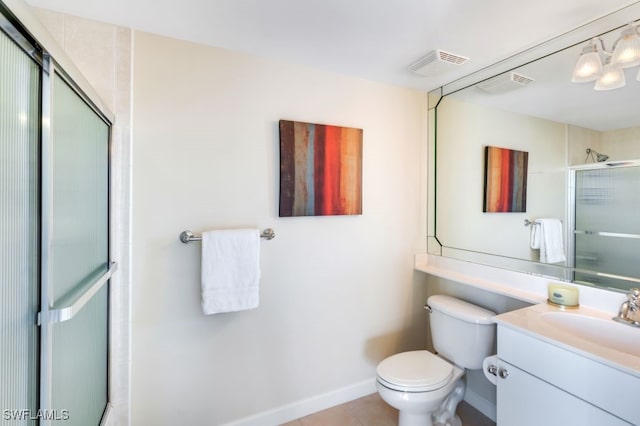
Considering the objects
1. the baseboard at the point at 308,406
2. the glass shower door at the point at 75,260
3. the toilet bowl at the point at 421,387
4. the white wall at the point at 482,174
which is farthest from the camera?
the baseboard at the point at 308,406

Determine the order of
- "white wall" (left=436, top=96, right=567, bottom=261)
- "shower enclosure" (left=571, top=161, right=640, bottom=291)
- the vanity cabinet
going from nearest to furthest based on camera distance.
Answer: the vanity cabinet
"shower enclosure" (left=571, top=161, right=640, bottom=291)
"white wall" (left=436, top=96, right=567, bottom=261)

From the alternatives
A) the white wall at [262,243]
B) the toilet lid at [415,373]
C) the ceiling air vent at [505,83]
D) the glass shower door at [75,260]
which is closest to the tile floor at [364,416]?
the white wall at [262,243]

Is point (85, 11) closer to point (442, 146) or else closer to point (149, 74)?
point (149, 74)

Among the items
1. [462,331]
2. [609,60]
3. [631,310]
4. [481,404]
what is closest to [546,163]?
[609,60]

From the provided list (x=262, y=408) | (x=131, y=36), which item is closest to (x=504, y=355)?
(x=262, y=408)

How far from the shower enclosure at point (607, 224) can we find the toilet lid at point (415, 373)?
0.83 metres

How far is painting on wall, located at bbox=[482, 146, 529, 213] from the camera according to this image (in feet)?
5.82

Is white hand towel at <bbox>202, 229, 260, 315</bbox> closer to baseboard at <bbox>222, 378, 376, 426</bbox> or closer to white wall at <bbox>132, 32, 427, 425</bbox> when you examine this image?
white wall at <bbox>132, 32, 427, 425</bbox>

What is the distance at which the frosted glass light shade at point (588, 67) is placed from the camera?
4.45 ft

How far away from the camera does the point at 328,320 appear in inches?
75.6

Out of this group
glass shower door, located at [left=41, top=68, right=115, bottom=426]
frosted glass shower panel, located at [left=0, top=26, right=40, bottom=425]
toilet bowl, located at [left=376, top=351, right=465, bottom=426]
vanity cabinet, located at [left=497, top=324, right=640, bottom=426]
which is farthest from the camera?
toilet bowl, located at [left=376, top=351, right=465, bottom=426]

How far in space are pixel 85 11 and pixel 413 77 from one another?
5.96 ft

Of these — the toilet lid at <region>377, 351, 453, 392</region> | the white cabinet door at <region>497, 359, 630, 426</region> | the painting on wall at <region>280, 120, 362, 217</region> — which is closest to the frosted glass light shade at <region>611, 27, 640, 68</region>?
the painting on wall at <region>280, 120, 362, 217</region>

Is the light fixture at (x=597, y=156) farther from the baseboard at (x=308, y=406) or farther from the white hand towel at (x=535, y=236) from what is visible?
the baseboard at (x=308, y=406)
